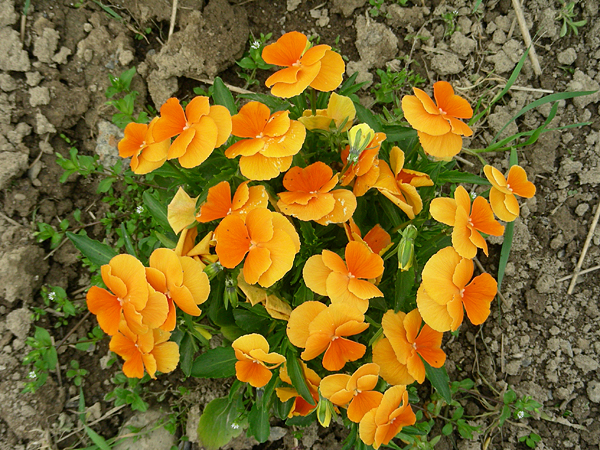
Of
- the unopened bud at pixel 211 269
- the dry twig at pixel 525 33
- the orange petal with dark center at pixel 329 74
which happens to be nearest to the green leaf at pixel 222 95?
the orange petal with dark center at pixel 329 74

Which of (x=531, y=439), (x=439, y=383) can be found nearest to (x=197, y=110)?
(x=439, y=383)

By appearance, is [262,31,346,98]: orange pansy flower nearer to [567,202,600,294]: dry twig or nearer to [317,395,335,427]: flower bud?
[317,395,335,427]: flower bud

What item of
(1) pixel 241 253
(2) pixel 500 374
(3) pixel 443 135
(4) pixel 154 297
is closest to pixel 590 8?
(3) pixel 443 135

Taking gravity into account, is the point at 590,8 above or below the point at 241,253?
above

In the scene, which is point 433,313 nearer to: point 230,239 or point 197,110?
point 230,239

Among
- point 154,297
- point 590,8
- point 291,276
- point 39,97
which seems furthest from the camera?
point 590,8

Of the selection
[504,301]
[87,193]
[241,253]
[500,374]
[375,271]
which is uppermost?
[241,253]

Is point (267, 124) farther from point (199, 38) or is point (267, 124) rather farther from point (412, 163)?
point (199, 38)

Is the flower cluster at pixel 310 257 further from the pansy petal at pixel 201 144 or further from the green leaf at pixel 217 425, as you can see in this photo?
the green leaf at pixel 217 425
